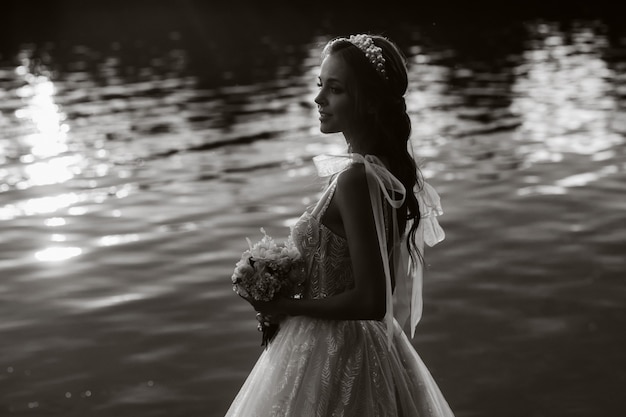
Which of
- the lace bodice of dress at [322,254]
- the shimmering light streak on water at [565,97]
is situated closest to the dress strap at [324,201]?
the lace bodice of dress at [322,254]

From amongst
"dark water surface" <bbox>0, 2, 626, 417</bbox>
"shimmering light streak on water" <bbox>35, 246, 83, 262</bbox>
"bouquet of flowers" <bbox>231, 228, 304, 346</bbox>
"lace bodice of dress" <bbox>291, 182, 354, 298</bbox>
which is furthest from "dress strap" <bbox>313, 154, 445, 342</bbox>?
"shimmering light streak on water" <bbox>35, 246, 83, 262</bbox>

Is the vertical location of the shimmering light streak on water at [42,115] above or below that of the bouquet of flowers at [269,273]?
below

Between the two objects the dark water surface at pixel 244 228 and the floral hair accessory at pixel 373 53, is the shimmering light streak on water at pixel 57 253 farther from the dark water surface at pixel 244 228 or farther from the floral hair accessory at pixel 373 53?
the floral hair accessory at pixel 373 53

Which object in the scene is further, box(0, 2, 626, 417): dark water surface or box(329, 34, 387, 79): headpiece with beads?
box(0, 2, 626, 417): dark water surface

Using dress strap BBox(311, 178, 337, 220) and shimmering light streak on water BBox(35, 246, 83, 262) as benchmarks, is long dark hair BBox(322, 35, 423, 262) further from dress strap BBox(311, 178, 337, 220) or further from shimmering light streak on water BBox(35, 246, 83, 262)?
shimmering light streak on water BBox(35, 246, 83, 262)

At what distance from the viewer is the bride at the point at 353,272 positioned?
262 centimetres

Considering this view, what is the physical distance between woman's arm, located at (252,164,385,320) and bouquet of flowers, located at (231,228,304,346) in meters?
0.19

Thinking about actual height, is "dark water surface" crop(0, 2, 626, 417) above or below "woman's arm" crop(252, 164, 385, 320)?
below

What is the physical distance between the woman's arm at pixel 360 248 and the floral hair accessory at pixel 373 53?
320 mm

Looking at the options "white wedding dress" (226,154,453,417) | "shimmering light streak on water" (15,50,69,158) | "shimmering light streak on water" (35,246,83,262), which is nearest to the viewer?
"white wedding dress" (226,154,453,417)

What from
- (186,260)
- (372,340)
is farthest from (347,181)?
(186,260)

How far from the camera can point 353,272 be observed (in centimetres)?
268

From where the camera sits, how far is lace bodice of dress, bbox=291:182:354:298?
274cm

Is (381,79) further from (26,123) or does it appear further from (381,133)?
(26,123)
